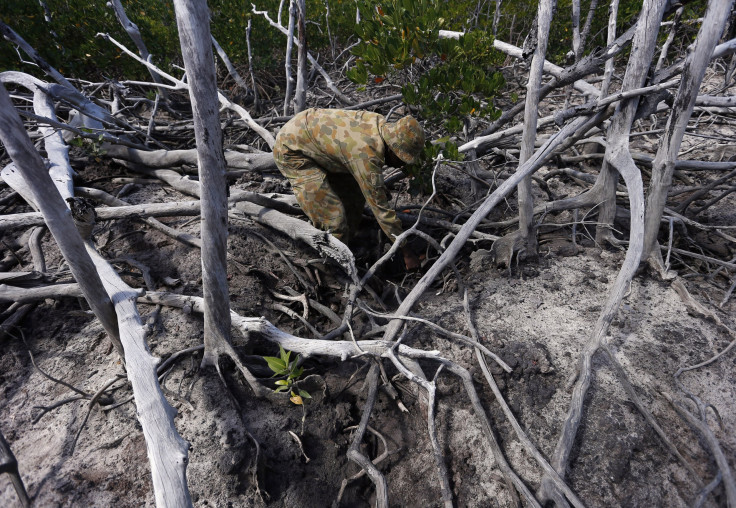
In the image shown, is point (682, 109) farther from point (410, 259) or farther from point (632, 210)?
point (410, 259)

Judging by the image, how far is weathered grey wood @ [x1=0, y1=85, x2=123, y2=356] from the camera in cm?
138

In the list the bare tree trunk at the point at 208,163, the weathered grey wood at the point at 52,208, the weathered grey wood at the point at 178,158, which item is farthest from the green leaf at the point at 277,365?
the weathered grey wood at the point at 178,158

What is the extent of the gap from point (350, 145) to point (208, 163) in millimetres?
1366

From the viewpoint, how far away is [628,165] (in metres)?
2.45

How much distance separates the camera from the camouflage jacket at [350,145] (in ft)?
9.31

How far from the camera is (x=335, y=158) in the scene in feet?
10.1

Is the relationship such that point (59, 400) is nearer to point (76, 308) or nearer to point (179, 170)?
point (76, 308)

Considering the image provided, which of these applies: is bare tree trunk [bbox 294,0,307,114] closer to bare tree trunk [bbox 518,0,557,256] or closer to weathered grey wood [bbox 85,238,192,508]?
bare tree trunk [bbox 518,0,557,256]

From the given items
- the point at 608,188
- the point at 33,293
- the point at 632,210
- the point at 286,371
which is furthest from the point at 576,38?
the point at 33,293

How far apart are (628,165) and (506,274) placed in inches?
41.2

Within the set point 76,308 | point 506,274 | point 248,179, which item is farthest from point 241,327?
point 248,179

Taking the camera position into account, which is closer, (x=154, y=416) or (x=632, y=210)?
(x=154, y=416)

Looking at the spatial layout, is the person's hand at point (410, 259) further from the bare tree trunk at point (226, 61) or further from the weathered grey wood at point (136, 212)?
the bare tree trunk at point (226, 61)

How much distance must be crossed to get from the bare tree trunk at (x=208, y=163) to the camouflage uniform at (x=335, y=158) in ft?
4.21
